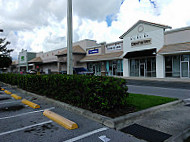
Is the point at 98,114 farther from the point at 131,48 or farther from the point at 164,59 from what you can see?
the point at 131,48

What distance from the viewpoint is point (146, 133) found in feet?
11.9

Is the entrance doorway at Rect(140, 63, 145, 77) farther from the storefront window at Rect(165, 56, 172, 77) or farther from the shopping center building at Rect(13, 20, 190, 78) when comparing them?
the storefront window at Rect(165, 56, 172, 77)

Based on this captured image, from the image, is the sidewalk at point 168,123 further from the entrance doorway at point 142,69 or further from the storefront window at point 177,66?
the entrance doorway at point 142,69

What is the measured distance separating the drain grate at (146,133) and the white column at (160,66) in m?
18.0

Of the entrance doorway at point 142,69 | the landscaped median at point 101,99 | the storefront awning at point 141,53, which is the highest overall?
the storefront awning at point 141,53

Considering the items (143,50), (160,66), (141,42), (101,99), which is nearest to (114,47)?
(141,42)

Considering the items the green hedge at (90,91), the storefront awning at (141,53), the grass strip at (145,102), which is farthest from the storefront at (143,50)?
the green hedge at (90,91)

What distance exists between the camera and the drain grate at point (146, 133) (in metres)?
3.34

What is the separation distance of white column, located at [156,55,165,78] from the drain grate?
18.0 metres

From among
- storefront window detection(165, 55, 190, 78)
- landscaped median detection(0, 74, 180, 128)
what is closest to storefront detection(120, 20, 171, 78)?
storefront window detection(165, 55, 190, 78)

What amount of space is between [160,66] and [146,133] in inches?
726

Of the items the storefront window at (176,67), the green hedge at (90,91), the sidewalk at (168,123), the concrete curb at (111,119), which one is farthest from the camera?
the storefront window at (176,67)

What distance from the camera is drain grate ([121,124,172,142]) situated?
11.0 ft

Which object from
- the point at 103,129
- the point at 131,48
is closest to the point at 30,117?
the point at 103,129
